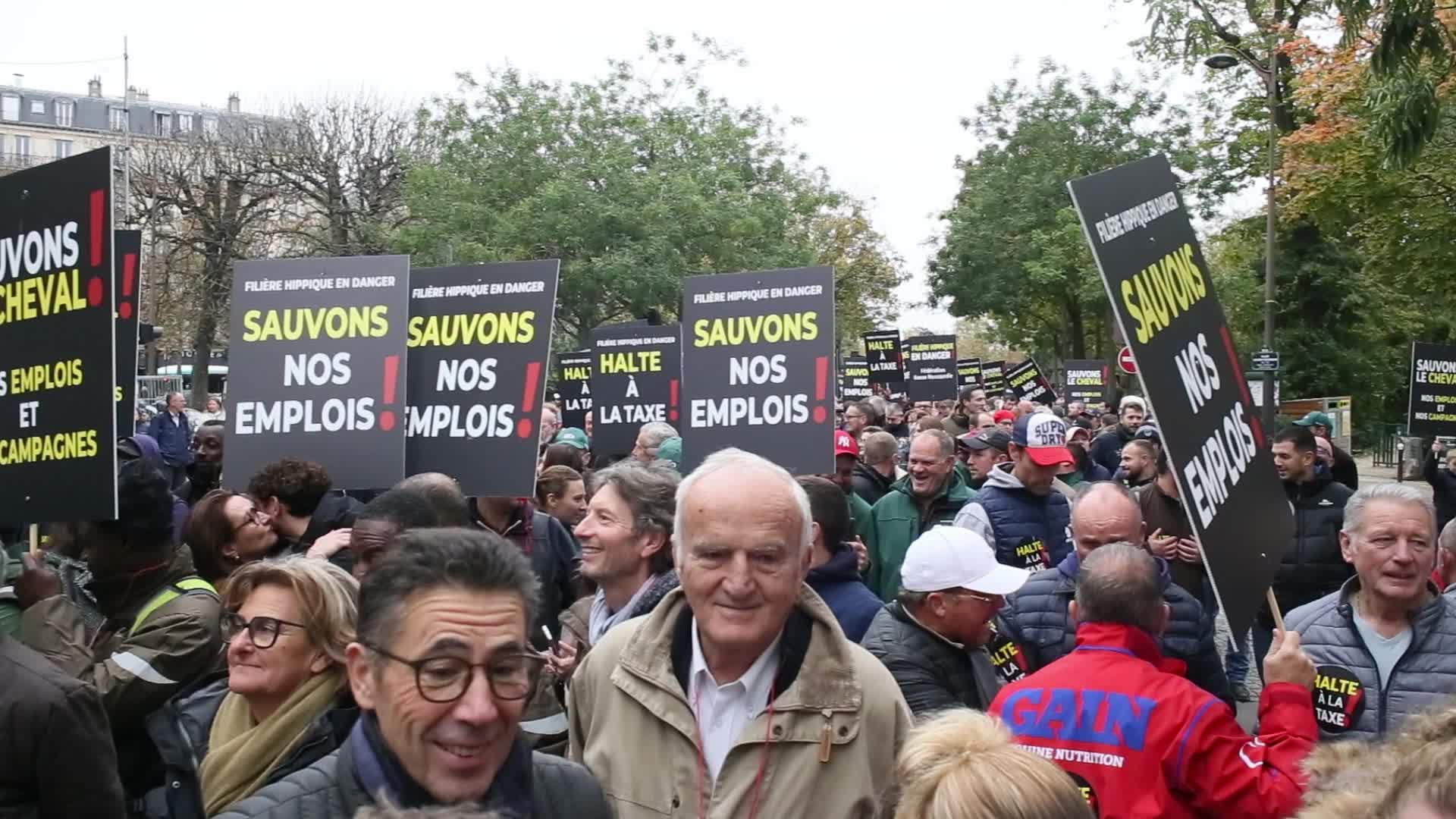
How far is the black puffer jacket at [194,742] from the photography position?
299 cm

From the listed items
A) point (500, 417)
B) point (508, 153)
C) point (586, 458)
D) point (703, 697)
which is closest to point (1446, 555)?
point (500, 417)

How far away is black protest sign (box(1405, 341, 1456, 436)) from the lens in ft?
42.4

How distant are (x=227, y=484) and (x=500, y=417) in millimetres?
1234

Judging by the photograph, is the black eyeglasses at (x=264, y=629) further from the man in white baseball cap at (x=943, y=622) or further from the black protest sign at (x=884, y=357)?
the black protest sign at (x=884, y=357)

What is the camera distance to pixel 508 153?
117ft

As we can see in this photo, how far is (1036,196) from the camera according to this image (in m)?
43.2

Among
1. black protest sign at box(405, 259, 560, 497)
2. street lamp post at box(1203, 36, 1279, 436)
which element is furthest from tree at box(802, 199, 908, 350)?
black protest sign at box(405, 259, 560, 497)

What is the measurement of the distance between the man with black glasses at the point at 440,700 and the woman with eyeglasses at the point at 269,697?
0.71 m

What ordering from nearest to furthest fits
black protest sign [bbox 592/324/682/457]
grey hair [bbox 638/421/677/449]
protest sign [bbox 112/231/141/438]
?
protest sign [bbox 112/231/141/438] < grey hair [bbox 638/421/677/449] < black protest sign [bbox 592/324/682/457]

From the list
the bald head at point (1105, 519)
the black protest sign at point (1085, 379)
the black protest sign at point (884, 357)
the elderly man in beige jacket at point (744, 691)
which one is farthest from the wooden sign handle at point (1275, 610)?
the black protest sign at point (1085, 379)

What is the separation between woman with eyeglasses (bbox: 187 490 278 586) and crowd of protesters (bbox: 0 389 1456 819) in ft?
0.04

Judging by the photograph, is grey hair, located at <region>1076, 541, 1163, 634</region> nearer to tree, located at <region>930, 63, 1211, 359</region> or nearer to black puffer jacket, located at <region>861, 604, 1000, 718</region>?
black puffer jacket, located at <region>861, 604, 1000, 718</region>

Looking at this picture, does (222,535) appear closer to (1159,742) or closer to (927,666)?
(927,666)

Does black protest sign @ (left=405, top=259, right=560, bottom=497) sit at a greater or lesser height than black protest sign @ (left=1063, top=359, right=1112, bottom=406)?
lesser
